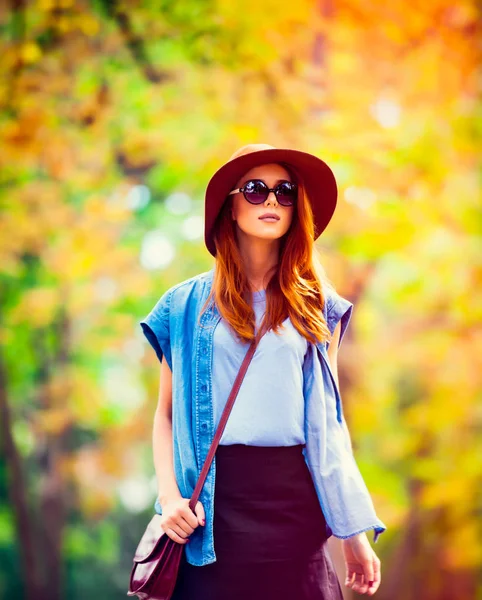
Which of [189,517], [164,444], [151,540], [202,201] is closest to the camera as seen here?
[189,517]

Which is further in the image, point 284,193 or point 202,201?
point 202,201

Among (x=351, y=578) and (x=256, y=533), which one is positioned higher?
(x=256, y=533)

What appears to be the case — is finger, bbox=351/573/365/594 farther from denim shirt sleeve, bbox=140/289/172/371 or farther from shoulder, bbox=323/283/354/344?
denim shirt sleeve, bbox=140/289/172/371

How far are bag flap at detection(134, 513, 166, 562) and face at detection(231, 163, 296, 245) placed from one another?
0.84m

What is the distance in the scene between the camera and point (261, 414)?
6.01ft

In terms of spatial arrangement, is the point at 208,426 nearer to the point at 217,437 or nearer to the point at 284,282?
the point at 217,437

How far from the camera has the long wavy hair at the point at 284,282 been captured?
1935 mm

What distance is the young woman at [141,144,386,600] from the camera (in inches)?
72.0

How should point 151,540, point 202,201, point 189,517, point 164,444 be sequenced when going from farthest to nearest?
point 202,201 → point 164,444 → point 151,540 → point 189,517

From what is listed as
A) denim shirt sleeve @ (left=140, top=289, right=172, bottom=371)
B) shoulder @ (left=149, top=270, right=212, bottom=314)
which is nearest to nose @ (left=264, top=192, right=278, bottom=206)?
shoulder @ (left=149, top=270, right=212, bottom=314)

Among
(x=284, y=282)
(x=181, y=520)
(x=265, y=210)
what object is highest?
(x=265, y=210)

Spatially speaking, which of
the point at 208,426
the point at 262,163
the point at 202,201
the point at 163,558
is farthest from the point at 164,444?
the point at 202,201

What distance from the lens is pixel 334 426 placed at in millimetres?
1925

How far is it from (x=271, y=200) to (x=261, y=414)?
0.60 meters
